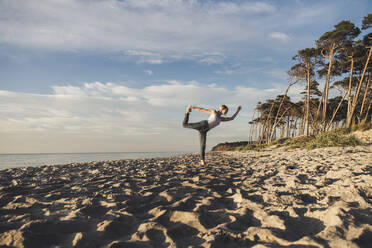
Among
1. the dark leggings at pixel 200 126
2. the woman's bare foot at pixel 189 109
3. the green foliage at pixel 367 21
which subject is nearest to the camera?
the woman's bare foot at pixel 189 109

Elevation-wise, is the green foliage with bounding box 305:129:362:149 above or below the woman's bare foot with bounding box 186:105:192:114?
below

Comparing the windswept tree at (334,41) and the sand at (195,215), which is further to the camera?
the windswept tree at (334,41)

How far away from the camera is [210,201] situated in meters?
3.08

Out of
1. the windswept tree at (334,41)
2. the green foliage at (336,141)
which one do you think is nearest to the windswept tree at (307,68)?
the windswept tree at (334,41)

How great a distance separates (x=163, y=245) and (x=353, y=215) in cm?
203

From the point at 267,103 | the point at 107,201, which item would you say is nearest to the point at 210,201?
the point at 107,201

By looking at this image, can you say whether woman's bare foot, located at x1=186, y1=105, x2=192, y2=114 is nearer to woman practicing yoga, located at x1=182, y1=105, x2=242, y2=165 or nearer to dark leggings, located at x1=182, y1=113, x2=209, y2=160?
woman practicing yoga, located at x1=182, y1=105, x2=242, y2=165

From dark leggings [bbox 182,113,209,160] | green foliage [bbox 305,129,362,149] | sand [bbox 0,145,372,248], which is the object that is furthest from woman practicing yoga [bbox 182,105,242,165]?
green foliage [bbox 305,129,362,149]

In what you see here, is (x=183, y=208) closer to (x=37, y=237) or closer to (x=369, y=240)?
(x=37, y=237)

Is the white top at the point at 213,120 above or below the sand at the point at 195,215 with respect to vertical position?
above

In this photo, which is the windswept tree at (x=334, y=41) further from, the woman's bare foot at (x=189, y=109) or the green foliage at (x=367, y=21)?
the woman's bare foot at (x=189, y=109)

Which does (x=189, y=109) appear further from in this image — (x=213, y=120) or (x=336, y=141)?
(x=336, y=141)

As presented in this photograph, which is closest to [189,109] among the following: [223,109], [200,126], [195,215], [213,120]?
[200,126]

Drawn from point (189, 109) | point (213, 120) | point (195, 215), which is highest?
point (189, 109)
